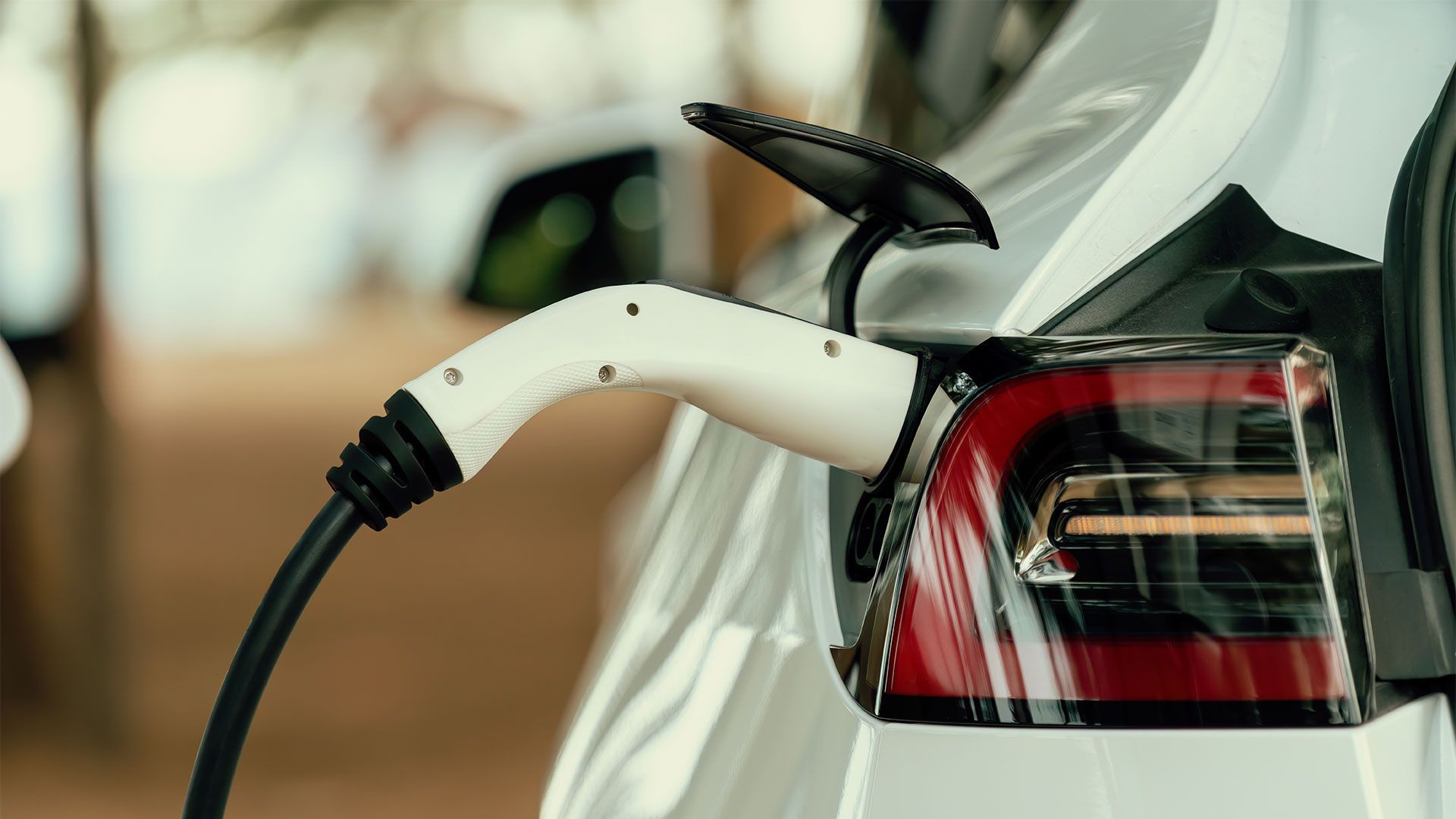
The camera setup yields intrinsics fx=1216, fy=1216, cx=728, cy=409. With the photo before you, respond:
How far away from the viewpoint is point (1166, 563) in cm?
63

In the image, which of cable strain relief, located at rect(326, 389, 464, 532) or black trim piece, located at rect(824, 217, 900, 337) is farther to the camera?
black trim piece, located at rect(824, 217, 900, 337)

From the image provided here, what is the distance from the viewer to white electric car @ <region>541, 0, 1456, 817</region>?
62 cm

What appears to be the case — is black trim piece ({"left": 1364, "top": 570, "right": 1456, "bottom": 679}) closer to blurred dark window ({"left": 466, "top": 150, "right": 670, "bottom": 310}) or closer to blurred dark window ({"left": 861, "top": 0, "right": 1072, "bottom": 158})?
blurred dark window ({"left": 466, "top": 150, "right": 670, "bottom": 310})

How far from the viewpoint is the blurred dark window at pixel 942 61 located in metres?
1.51

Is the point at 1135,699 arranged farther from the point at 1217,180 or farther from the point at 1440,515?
the point at 1217,180

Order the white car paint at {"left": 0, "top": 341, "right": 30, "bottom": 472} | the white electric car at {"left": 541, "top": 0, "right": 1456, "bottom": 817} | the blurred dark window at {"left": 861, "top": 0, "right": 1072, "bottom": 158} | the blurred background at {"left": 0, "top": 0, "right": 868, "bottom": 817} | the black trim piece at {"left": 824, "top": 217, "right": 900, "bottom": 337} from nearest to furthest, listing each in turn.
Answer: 1. the white electric car at {"left": 541, "top": 0, "right": 1456, "bottom": 817}
2. the black trim piece at {"left": 824, "top": 217, "right": 900, "bottom": 337}
3. the white car paint at {"left": 0, "top": 341, "right": 30, "bottom": 472}
4. the blurred dark window at {"left": 861, "top": 0, "right": 1072, "bottom": 158}
5. the blurred background at {"left": 0, "top": 0, "right": 868, "bottom": 817}

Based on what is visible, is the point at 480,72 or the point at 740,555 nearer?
the point at 740,555

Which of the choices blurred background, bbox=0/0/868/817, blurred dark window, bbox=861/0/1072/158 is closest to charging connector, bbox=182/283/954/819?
blurred dark window, bbox=861/0/1072/158

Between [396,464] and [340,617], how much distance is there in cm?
417

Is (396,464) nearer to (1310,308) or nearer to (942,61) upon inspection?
(1310,308)

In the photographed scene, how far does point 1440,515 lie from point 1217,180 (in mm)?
262

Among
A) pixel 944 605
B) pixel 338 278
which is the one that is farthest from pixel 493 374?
pixel 338 278

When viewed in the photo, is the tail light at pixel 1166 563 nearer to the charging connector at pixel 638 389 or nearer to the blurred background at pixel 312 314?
the charging connector at pixel 638 389

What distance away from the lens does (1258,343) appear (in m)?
0.64
